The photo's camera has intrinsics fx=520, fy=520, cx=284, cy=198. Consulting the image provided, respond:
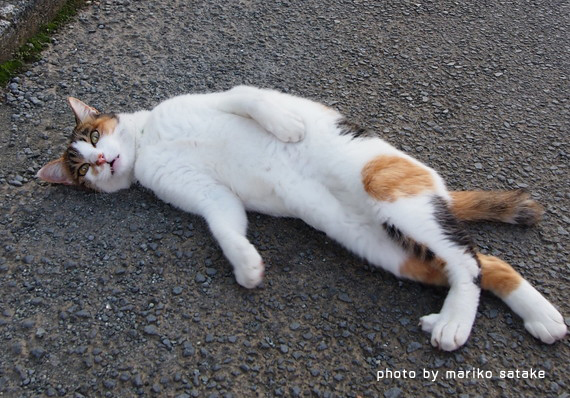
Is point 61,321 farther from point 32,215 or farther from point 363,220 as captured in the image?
point 363,220

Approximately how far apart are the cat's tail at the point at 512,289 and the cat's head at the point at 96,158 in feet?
5.57

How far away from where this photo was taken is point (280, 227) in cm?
285

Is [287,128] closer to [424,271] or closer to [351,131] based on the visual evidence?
[351,131]

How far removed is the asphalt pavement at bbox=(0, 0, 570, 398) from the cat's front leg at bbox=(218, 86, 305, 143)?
50cm

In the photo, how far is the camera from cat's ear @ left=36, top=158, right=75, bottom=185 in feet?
9.75

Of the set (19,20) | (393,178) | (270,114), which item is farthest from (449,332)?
(19,20)

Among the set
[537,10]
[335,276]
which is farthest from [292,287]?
[537,10]

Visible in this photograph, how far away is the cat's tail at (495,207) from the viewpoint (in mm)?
2672

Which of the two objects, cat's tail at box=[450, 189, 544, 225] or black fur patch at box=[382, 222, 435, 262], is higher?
cat's tail at box=[450, 189, 544, 225]

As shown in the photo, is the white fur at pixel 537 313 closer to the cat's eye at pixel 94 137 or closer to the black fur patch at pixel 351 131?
the black fur patch at pixel 351 131

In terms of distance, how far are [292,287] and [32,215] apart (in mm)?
1545

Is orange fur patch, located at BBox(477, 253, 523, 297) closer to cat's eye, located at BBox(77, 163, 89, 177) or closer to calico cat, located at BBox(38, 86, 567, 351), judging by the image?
calico cat, located at BBox(38, 86, 567, 351)

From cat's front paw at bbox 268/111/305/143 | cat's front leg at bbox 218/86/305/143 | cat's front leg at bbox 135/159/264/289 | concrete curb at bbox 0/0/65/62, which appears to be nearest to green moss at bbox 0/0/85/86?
concrete curb at bbox 0/0/65/62

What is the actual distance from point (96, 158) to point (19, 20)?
165cm
